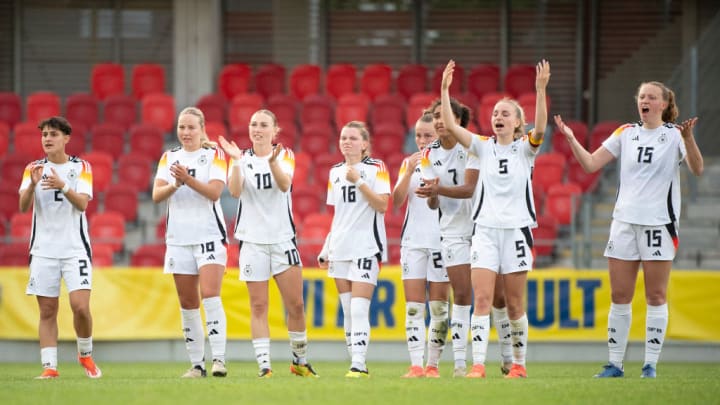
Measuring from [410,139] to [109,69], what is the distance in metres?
6.26

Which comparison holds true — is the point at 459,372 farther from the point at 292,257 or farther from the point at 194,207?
the point at 194,207

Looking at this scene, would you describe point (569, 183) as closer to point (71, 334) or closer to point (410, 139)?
point (410, 139)

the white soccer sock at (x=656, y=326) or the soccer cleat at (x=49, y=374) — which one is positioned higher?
the white soccer sock at (x=656, y=326)

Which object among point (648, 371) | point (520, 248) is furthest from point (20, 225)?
point (648, 371)

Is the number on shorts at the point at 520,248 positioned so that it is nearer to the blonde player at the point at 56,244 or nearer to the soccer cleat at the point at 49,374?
the blonde player at the point at 56,244

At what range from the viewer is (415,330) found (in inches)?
407

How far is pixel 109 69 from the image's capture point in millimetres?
21891

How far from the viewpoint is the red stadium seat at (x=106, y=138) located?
19.8 m

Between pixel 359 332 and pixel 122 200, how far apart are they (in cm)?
914

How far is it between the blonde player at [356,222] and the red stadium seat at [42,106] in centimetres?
1185

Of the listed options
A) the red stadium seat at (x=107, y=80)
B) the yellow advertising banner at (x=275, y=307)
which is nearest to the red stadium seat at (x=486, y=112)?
the yellow advertising banner at (x=275, y=307)

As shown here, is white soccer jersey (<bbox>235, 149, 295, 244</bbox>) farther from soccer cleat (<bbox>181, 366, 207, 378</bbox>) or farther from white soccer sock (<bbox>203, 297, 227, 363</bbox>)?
soccer cleat (<bbox>181, 366, 207, 378</bbox>)

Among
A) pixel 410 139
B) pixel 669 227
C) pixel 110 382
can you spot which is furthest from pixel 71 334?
pixel 669 227

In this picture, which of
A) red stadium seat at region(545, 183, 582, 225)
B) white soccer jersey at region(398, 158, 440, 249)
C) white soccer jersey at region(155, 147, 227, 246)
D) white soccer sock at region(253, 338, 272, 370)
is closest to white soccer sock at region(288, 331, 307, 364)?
white soccer sock at region(253, 338, 272, 370)
